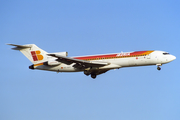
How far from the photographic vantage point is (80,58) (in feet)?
129

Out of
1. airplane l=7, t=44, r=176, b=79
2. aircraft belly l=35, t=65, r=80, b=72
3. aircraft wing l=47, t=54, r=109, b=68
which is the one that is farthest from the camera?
aircraft belly l=35, t=65, r=80, b=72

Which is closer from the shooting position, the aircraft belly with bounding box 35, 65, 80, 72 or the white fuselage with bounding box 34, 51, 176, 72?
the white fuselage with bounding box 34, 51, 176, 72

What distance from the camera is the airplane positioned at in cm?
3703

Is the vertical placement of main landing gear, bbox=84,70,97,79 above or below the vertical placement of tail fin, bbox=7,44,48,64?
below

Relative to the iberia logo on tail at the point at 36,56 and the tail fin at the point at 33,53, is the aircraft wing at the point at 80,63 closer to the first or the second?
the tail fin at the point at 33,53

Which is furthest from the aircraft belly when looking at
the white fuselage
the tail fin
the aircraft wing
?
the white fuselage

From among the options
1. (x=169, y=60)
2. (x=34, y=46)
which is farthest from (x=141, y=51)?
(x=34, y=46)

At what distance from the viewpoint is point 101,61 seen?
125 feet

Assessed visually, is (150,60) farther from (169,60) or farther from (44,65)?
(44,65)

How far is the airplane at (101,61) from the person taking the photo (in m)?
37.0

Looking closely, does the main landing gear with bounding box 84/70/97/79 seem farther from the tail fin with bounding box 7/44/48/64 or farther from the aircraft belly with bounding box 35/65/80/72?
the tail fin with bounding box 7/44/48/64

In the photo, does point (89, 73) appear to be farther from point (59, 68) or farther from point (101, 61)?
point (59, 68)

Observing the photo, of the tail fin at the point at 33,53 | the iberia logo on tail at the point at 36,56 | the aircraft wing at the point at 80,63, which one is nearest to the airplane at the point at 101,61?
the aircraft wing at the point at 80,63

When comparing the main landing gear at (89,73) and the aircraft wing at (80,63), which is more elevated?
the aircraft wing at (80,63)
